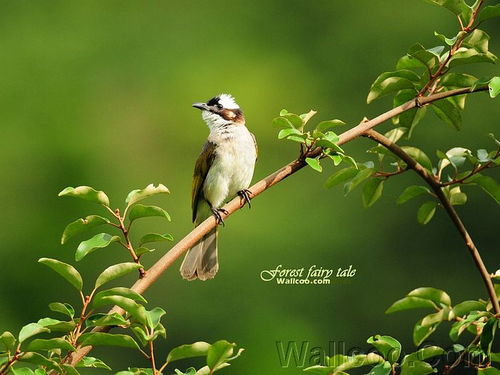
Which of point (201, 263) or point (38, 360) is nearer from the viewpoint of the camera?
point (38, 360)

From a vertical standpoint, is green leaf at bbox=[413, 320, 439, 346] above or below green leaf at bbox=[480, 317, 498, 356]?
above

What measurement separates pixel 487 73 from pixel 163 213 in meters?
10.6

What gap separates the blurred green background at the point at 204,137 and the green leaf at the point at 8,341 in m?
7.22

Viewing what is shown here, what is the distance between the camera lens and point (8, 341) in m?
1.66

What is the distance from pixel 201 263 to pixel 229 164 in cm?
46

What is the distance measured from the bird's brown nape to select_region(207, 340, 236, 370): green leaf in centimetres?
259

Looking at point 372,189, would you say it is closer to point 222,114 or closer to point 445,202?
point 445,202

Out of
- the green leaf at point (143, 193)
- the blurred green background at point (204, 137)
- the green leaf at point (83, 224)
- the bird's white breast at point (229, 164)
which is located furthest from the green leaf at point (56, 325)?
the blurred green background at point (204, 137)

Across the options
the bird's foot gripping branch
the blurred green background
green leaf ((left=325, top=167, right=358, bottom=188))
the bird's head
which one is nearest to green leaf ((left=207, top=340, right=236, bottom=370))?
the bird's foot gripping branch

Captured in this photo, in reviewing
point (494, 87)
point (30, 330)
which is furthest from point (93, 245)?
point (494, 87)

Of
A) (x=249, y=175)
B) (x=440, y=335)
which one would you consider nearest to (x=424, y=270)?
(x=440, y=335)

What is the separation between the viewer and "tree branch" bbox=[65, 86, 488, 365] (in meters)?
1.76

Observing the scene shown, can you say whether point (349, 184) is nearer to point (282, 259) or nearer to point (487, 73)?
point (282, 259)

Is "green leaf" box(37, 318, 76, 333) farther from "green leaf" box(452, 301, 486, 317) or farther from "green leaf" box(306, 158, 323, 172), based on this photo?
"green leaf" box(452, 301, 486, 317)
